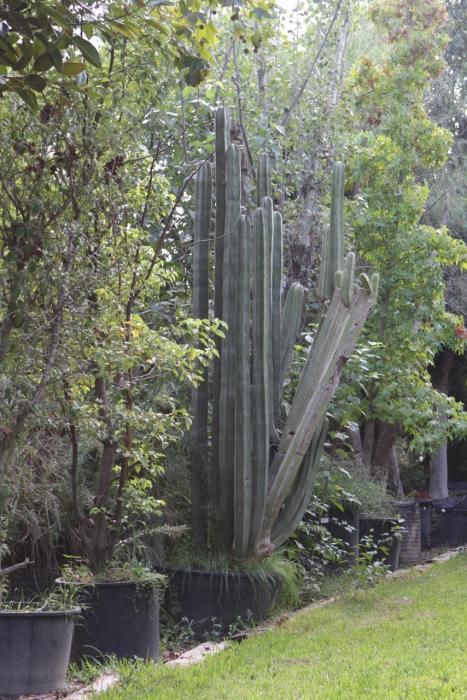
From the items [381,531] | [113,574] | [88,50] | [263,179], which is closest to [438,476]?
[381,531]

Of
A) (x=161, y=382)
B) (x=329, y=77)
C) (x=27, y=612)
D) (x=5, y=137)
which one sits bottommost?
(x=27, y=612)

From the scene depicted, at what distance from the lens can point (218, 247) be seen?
7.46 metres

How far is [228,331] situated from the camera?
7.14 m

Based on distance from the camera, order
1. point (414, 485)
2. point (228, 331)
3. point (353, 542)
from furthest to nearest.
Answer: point (414, 485)
point (353, 542)
point (228, 331)

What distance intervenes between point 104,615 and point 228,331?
250 cm

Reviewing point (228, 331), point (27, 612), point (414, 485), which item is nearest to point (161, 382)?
point (228, 331)

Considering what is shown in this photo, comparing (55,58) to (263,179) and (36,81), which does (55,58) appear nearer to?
(36,81)

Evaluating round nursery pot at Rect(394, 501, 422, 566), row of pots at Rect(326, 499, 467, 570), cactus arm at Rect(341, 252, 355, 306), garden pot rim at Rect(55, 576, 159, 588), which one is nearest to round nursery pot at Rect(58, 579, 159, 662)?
garden pot rim at Rect(55, 576, 159, 588)

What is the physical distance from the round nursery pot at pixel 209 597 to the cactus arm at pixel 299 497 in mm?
636

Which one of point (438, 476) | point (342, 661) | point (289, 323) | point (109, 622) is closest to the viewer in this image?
point (342, 661)

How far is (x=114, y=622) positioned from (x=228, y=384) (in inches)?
88.4

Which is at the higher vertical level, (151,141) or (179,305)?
(151,141)

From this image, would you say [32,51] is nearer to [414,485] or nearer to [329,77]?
[329,77]

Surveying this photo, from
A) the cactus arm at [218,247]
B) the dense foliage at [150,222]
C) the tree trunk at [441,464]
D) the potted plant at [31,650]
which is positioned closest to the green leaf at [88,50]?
the dense foliage at [150,222]
